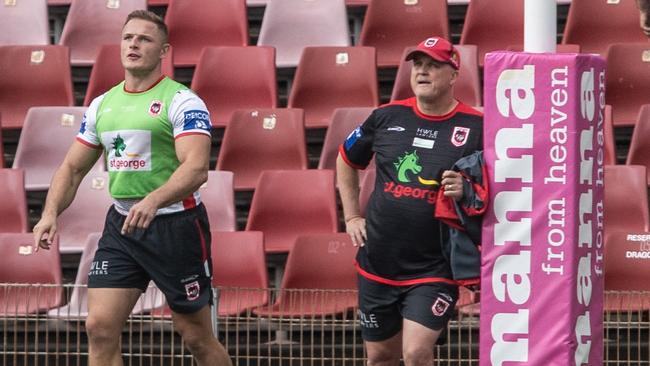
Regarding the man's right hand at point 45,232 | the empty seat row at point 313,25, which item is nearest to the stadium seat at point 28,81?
the empty seat row at point 313,25

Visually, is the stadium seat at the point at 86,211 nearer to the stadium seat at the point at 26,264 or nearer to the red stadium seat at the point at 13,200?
the red stadium seat at the point at 13,200

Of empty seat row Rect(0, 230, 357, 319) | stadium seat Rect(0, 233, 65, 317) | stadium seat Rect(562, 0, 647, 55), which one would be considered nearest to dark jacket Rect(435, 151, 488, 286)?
empty seat row Rect(0, 230, 357, 319)

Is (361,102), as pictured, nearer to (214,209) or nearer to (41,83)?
(214,209)

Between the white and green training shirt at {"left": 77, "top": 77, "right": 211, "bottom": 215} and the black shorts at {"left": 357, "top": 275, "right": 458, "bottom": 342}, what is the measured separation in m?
0.91

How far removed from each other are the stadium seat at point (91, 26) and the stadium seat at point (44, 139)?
112cm

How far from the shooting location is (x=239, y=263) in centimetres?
770

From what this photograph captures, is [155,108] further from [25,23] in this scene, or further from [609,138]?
[25,23]

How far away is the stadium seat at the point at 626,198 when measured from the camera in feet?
25.7

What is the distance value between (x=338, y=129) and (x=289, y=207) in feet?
1.90

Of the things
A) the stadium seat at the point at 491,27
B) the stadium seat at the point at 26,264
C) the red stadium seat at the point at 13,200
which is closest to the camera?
the stadium seat at the point at 26,264

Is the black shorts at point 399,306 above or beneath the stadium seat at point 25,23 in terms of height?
beneath

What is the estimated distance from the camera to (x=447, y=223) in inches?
226

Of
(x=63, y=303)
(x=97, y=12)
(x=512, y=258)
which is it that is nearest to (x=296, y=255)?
(x=63, y=303)

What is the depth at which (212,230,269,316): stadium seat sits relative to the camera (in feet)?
24.7
